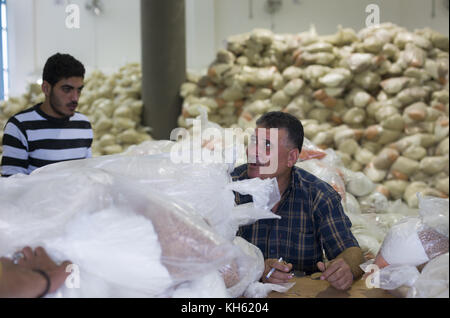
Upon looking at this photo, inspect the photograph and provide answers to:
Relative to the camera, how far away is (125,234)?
2.87 feet

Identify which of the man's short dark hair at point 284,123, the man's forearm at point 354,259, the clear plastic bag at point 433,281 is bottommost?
the man's forearm at point 354,259

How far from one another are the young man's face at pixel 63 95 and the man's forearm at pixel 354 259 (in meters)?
1.40

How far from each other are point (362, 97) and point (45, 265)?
3492 mm

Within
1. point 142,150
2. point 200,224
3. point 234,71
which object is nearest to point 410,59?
point 234,71

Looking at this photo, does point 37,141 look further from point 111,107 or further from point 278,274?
point 111,107

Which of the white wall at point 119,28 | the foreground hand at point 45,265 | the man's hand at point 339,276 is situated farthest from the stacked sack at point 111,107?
the foreground hand at point 45,265

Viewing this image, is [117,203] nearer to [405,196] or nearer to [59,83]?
[59,83]

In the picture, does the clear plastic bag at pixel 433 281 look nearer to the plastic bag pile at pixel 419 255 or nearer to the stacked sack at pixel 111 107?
the plastic bag pile at pixel 419 255

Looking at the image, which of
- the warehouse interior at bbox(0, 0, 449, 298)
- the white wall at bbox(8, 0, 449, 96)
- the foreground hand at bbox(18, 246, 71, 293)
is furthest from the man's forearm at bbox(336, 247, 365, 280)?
the white wall at bbox(8, 0, 449, 96)

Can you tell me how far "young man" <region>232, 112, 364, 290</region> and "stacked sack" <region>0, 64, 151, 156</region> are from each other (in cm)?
292

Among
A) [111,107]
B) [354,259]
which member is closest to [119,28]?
[111,107]

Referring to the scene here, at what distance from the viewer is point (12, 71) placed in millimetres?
6625

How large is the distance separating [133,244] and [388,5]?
17.2 feet

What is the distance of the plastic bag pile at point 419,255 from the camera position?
92 centimetres
